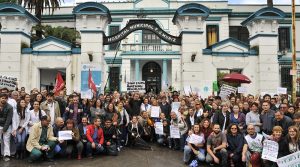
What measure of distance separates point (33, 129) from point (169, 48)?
69.6 ft

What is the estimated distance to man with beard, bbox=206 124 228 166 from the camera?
9766 mm

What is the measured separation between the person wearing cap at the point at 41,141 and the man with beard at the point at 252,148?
5.23 metres

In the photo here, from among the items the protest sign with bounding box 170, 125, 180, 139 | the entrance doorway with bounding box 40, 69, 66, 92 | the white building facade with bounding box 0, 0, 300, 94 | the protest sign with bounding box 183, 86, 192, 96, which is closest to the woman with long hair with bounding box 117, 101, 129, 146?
the protest sign with bounding box 170, 125, 180, 139

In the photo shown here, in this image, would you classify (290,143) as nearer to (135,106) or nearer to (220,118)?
(220,118)

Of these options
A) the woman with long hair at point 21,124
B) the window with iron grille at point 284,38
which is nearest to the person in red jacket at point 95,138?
the woman with long hair at point 21,124

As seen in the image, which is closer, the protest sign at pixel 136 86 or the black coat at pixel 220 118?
the black coat at pixel 220 118

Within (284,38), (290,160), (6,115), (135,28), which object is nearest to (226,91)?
(135,28)

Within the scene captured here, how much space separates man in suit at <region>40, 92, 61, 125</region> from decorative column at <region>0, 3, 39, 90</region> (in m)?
5.44

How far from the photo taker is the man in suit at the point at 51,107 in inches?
436

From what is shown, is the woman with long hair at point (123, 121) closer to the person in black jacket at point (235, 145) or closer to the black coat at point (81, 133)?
the black coat at point (81, 133)

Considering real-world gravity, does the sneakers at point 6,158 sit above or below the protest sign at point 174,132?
below

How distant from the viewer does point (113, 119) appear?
1123 centimetres

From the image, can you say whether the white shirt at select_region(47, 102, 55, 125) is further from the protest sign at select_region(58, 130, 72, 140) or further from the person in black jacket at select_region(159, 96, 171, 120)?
the person in black jacket at select_region(159, 96, 171, 120)

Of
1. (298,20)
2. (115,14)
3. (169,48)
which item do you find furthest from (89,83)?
(298,20)
